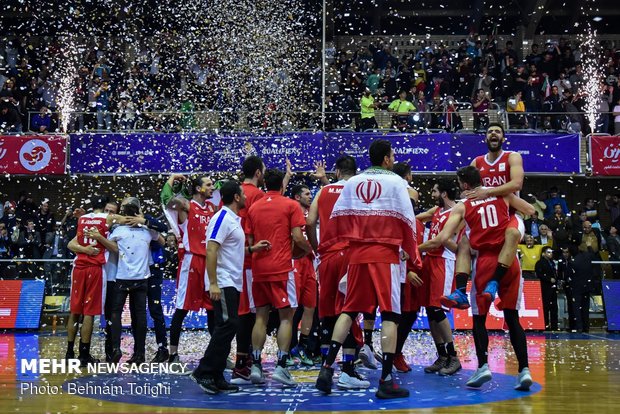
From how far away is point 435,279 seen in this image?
825cm

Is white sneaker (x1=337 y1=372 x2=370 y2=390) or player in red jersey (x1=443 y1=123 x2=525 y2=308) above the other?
player in red jersey (x1=443 y1=123 x2=525 y2=308)

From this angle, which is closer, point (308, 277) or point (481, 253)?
point (481, 253)

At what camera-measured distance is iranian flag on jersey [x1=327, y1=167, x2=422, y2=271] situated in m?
6.47

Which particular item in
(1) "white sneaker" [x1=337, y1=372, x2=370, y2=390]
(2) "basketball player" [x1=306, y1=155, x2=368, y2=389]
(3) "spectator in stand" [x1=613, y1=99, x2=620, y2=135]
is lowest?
(1) "white sneaker" [x1=337, y1=372, x2=370, y2=390]

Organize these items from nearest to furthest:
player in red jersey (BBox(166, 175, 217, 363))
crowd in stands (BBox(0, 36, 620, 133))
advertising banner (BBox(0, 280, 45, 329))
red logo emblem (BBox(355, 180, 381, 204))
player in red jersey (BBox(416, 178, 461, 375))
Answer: red logo emblem (BBox(355, 180, 381, 204)) → player in red jersey (BBox(416, 178, 461, 375)) → player in red jersey (BBox(166, 175, 217, 363)) → advertising banner (BBox(0, 280, 45, 329)) → crowd in stands (BBox(0, 36, 620, 133))

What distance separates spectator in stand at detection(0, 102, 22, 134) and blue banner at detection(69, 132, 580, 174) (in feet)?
5.93

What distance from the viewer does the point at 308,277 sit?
28.2ft

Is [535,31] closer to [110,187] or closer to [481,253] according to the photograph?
[110,187]

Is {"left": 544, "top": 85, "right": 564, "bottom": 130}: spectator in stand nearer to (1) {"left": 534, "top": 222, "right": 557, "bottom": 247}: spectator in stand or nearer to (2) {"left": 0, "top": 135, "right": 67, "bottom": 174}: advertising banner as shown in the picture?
(1) {"left": 534, "top": 222, "right": 557, "bottom": 247}: spectator in stand

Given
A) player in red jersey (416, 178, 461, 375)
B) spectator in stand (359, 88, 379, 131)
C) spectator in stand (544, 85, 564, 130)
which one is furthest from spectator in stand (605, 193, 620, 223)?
player in red jersey (416, 178, 461, 375)

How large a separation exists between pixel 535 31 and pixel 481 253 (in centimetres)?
2136

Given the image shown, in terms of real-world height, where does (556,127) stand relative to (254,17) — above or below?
below

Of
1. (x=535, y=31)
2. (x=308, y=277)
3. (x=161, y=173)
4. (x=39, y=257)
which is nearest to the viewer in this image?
(x=308, y=277)

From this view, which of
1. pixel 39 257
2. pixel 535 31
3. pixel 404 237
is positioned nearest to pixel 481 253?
pixel 404 237
